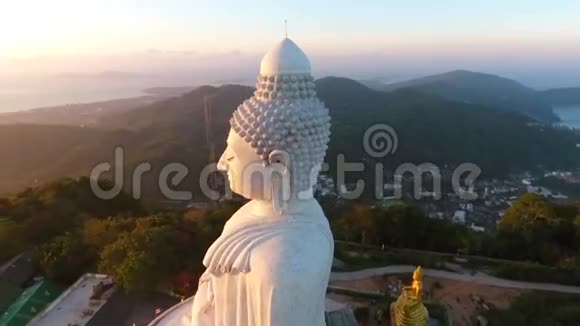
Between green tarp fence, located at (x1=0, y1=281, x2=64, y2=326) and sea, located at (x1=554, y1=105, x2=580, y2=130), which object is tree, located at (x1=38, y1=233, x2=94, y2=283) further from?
sea, located at (x1=554, y1=105, x2=580, y2=130)

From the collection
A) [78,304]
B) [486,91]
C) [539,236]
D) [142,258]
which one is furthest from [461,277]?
[486,91]

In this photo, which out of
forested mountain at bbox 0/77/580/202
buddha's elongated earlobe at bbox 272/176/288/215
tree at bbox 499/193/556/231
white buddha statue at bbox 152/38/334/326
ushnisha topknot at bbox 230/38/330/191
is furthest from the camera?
forested mountain at bbox 0/77/580/202

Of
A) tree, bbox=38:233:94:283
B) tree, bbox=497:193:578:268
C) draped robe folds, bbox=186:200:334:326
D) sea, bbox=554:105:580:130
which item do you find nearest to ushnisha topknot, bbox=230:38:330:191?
draped robe folds, bbox=186:200:334:326

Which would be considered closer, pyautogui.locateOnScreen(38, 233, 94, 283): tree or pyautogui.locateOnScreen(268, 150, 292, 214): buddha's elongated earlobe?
pyautogui.locateOnScreen(268, 150, 292, 214): buddha's elongated earlobe

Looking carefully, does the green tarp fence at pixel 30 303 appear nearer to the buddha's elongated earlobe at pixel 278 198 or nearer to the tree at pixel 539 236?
the buddha's elongated earlobe at pixel 278 198

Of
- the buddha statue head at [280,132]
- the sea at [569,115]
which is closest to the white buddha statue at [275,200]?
the buddha statue head at [280,132]

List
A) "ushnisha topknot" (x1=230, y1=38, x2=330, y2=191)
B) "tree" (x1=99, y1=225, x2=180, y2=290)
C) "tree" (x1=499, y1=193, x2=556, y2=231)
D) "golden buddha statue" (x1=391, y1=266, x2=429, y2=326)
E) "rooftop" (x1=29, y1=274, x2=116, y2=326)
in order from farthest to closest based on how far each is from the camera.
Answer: "tree" (x1=499, y1=193, x2=556, y2=231) → "tree" (x1=99, y1=225, x2=180, y2=290) → "rooftop" (x1=29, y1=274, x2=116, y2=326) → "golden buddha statue" (x1=391, y1=266, x2=429, y2=326) → "ushnisha topknot" (x1=230, y1=38, x2=330, y2=191)

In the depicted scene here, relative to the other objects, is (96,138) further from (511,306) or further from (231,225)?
(231,225)

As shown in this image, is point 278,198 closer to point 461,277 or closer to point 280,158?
point 280,158
